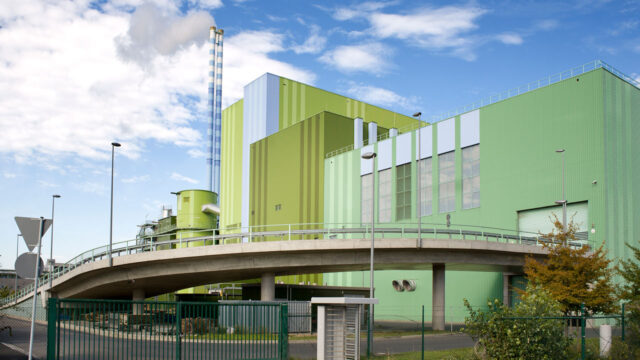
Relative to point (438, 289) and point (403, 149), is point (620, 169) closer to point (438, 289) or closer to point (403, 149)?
point (438, 289)

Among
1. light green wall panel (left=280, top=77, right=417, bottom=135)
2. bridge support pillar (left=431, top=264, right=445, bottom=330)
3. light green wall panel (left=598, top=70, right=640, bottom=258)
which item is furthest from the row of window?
light green wall panel (left=280, top=77, right=417, bottom=135)

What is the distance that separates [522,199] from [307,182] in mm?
27665

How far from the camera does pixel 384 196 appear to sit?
58.0 meters

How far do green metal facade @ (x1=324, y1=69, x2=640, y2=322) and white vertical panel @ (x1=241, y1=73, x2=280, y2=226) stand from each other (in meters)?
28.6

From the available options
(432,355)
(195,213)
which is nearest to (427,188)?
(195,213)

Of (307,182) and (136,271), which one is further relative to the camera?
(307,182)

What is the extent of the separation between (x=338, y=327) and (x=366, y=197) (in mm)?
43647

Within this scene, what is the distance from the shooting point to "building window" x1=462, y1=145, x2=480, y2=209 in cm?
4841

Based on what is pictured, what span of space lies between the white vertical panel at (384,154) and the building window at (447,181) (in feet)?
22.8

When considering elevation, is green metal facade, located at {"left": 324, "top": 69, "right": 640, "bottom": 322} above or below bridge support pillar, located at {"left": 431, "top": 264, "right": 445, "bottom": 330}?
above

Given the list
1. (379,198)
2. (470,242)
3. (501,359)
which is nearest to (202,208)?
(379,198)

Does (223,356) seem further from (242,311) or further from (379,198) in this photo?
(379,198)

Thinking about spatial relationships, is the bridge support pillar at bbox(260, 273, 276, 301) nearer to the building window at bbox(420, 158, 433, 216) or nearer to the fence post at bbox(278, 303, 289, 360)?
the fence post at bbox(278, 303, 289, 360)

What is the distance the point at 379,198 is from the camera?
192 feet
